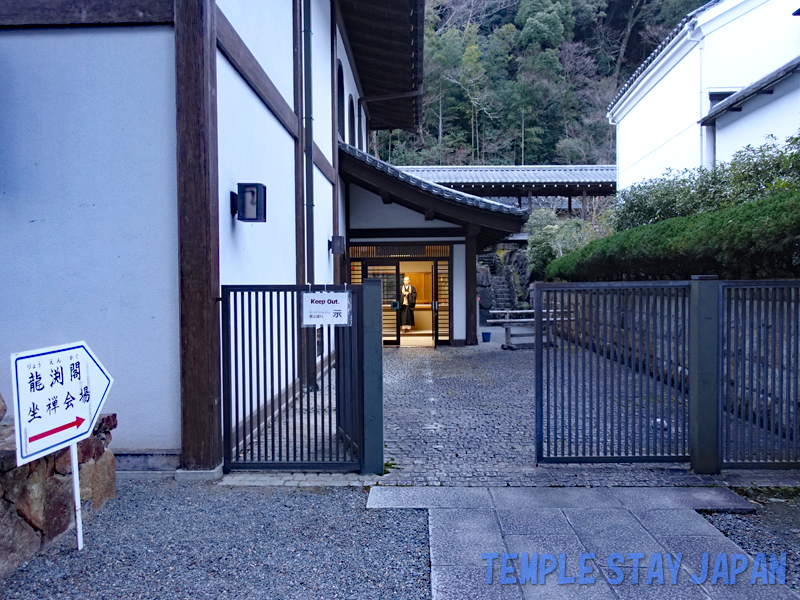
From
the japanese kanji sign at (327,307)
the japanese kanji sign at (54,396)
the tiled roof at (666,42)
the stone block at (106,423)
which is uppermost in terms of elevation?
the tiled roof at (666,42)

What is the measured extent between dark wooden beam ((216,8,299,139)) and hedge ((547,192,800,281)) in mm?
5058

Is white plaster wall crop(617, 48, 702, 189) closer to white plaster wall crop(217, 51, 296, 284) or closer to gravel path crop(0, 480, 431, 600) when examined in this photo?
white plaster wall crop(217, 51, 296, 284)

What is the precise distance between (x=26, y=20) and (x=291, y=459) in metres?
4.14

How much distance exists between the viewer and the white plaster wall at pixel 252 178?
482 centimetres

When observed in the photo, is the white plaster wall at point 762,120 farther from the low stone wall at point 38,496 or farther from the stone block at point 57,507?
the stone block at point 57,507

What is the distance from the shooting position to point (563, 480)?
4.43 meters

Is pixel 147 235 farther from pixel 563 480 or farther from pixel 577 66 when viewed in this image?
pixel 577 66

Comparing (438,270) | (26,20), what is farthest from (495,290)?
(26,20)

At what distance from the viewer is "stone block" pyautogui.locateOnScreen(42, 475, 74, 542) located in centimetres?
338

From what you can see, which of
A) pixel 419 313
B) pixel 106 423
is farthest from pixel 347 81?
pixel 106 423

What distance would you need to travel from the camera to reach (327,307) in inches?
178

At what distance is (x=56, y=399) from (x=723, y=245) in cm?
601

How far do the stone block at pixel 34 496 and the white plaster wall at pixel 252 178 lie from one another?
75.2 inches

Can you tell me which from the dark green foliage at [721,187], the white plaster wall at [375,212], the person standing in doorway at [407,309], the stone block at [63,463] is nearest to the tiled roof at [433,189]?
the white plaster wall at [375,212]
